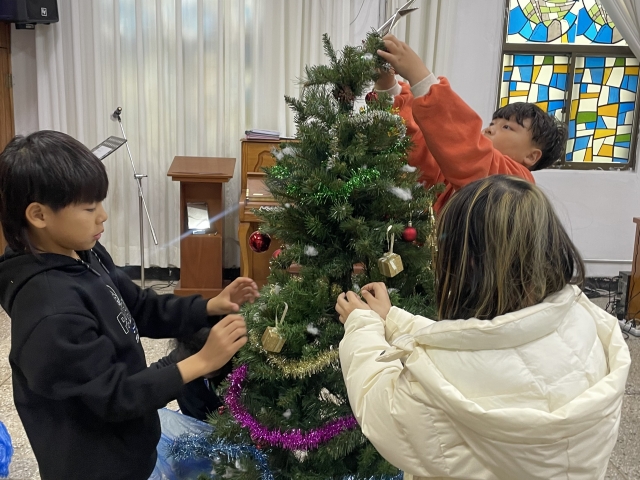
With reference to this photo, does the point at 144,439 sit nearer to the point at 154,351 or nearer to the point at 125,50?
the point at 154,351

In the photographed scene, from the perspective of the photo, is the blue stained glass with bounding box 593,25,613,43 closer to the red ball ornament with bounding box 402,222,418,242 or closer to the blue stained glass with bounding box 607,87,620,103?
the blue stained glass with bounding box 607,87,620,103

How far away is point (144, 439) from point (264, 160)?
123 inches

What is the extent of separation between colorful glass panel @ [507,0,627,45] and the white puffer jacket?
416 cm

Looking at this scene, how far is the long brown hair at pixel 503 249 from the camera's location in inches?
37.0

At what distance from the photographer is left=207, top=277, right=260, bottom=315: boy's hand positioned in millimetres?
1432

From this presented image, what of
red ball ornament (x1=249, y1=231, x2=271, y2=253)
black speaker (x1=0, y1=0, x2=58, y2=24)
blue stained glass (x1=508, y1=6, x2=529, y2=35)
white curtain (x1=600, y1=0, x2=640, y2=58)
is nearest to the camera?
red ball ornament (x1=249, y1=231, x2=271, y2=253)

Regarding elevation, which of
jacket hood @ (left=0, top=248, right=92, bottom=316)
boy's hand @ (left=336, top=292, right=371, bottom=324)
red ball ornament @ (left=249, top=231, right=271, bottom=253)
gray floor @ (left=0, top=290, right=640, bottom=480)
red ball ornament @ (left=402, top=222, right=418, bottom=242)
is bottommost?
gray floor @ (left=0, top=290, right=640, bottom=480)

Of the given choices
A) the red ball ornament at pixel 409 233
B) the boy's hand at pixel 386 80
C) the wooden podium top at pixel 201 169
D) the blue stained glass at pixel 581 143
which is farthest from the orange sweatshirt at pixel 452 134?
the blue stained glass at pixel 581 143

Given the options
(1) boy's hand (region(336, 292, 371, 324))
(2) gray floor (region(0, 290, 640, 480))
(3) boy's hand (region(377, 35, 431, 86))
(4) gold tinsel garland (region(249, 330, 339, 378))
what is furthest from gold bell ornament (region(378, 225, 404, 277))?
(2) gray floor (region(0, 290, 640, 480))

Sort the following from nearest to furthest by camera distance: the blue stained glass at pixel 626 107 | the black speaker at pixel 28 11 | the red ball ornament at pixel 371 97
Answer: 1. the red ball ornament at pixel 371 97
2. the black speaker at pixel 28 11
3. the blue stained glass at pixel 626 107

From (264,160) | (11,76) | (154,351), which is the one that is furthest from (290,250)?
(11,76)

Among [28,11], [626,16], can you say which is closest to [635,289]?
[626,16]

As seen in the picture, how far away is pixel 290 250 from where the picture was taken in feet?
4.70

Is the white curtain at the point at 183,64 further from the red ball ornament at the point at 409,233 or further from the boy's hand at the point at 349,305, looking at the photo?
the boy's hand at the point at 349,305
